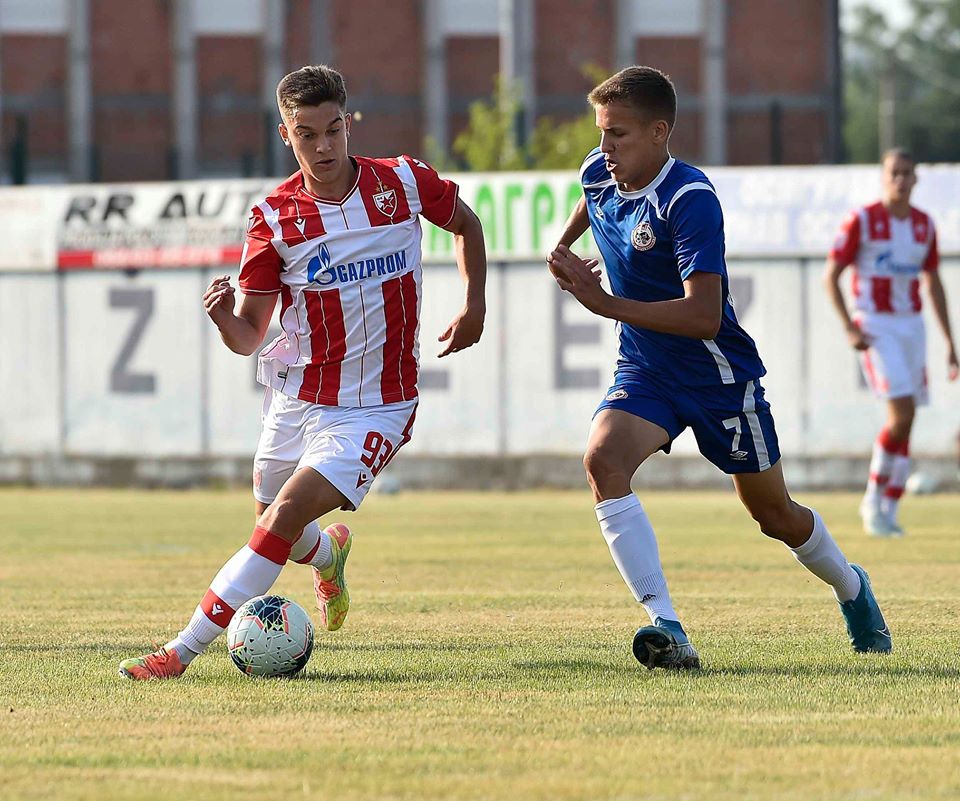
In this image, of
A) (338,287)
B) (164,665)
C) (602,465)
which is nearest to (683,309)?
(602,465)

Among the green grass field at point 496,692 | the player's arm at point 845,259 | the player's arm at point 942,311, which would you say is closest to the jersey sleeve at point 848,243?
the player's arm at point 845,259

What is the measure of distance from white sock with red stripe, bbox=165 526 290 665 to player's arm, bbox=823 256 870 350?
7.01 meters

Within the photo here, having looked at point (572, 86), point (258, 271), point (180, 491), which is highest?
point (572, 86)

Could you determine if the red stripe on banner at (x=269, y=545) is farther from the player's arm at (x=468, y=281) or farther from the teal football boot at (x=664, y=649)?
the teal football boot at (x=664, y=649)

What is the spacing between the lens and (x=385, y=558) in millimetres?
12133

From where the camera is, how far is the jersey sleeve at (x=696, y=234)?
22.2ft

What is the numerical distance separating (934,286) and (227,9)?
31405mm

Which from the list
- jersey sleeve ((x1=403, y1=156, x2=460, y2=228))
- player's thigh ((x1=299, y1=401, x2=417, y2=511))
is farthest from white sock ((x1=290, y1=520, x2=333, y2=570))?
jersey sleeve ((x1=403, y1=156, x2=460, y2=228))

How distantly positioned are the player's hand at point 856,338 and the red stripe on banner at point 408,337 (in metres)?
6.28

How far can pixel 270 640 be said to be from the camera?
675 centimetres

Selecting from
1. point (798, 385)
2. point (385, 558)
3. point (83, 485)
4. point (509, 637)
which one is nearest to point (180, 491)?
point (83, 485)

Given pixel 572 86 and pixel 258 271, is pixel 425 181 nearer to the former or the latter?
pixel 258 271

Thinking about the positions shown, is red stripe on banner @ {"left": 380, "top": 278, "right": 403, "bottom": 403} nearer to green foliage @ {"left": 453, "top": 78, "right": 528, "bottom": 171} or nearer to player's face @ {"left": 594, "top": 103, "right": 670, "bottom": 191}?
player's face @ {"left": 594, "top": 103, "right": 670, "bottom": 191}

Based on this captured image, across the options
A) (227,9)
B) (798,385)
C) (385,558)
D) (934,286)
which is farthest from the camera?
(227,9)
